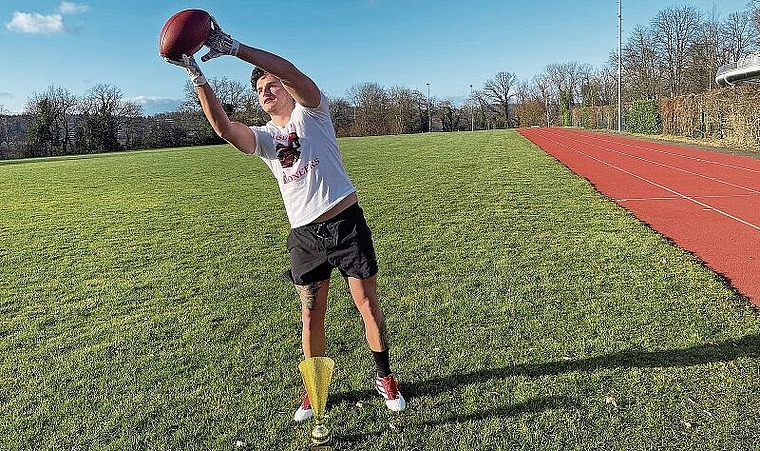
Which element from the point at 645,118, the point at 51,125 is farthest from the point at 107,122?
the point at 645,118

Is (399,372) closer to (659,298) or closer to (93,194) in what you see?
(659,298)

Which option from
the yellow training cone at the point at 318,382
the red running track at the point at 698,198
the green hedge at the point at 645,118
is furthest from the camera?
the green hedge at the point at 645,118

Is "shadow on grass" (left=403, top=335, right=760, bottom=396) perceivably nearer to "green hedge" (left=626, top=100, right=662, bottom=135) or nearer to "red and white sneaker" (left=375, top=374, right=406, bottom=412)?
"red and white sneaker" (left=375, top=374, right=406, bottom=412)

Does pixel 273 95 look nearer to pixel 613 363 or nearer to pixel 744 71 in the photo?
pixel 613 363

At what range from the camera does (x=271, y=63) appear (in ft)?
8.46

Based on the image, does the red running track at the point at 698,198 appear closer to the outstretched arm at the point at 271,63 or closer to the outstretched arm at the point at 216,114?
the outstretched arm at the point at 271,63

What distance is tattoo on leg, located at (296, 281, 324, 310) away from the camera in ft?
10.8

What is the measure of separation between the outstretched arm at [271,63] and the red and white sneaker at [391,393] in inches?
63.9

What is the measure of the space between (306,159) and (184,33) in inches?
35.4

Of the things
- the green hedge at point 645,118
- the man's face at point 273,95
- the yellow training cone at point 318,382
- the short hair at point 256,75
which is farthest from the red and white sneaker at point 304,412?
the green hedge at point 645,118

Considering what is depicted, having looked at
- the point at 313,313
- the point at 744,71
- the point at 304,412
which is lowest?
the point at 304,412

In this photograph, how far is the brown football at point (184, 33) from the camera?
7.75 feet

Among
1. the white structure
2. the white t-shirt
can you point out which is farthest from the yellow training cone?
the white structure

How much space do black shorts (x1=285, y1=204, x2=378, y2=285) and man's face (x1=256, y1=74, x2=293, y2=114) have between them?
0.64m
